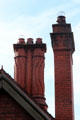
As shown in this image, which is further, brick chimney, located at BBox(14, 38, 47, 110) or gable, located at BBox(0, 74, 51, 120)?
brick chimney, located at BBox(14, 38, 47, 110)

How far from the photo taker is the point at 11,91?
33.1ft

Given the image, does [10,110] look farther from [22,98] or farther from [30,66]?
[30,66]

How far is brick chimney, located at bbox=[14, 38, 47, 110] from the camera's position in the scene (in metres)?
12.5

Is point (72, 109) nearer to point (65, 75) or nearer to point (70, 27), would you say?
point (65, 75)

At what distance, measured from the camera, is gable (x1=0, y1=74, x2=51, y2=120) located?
9797mm

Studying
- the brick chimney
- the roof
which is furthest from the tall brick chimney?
the roof

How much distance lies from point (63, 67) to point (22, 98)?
9.79 ft

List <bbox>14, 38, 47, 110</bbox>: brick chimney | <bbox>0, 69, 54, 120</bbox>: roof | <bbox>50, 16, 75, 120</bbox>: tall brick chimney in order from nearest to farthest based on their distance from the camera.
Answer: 1. <bbox>0, 69, 54, 120</bbox>: roof
2. <bbox>50, 16, 75, 120</bbox>: tall brick chimney
3. <bbox>14, 38, 47, 110</bbox>: brick chimney

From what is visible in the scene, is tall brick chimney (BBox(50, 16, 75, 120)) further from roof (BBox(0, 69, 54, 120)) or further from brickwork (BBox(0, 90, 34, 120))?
brickwork (BBox(0, 90, 34, 120))

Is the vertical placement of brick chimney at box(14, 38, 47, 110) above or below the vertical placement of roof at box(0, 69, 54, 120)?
above

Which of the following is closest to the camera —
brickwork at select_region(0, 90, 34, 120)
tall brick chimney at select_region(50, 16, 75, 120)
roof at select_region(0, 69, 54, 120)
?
roof at select_region(0, 69, 54, 120)

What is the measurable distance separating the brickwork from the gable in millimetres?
214

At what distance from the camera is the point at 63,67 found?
1248 centimetres

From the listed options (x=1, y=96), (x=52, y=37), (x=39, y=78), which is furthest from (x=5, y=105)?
(x=52, y=37)
